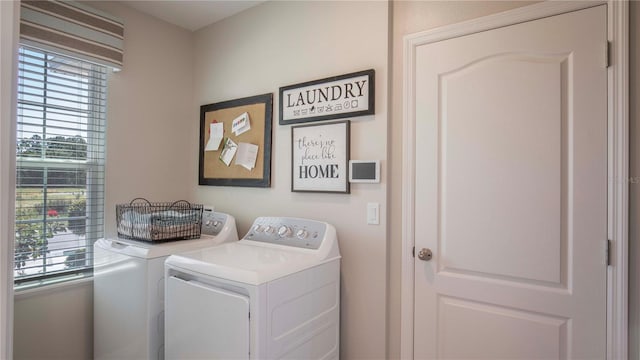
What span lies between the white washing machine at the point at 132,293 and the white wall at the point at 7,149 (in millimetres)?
1039

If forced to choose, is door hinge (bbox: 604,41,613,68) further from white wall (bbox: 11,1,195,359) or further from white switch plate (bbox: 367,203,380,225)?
white wall (bbox: 11,1,195,359)

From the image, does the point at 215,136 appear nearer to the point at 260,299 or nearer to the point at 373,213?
the point at 373,213

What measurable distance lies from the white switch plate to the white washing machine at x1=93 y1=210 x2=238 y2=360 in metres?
0.90

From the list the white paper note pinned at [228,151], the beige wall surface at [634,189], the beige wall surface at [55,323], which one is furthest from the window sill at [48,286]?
the beige wall surface at [634,189]

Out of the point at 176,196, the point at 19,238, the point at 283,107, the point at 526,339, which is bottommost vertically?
the point at 526,339

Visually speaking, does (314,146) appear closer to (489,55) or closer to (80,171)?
(489,55)

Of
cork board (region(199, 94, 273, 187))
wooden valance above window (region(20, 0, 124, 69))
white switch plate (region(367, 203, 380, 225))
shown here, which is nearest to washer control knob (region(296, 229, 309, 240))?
white switch plate (region(367, 203, 380, 225))

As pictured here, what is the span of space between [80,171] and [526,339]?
2621 millimetres

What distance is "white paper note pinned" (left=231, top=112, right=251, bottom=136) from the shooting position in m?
2.28

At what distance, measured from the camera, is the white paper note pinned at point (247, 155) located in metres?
2.24

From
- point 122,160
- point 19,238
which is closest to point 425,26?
point 122,160

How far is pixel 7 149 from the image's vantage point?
0.68 metres

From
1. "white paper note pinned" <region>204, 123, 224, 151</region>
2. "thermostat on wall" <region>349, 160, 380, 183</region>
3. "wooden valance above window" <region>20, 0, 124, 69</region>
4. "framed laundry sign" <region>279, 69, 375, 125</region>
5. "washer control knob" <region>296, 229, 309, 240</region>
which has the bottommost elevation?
"washer control knob" <region>296, 229, 309, 240</region>

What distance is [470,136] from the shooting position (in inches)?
61.4
